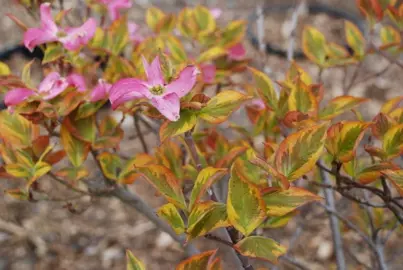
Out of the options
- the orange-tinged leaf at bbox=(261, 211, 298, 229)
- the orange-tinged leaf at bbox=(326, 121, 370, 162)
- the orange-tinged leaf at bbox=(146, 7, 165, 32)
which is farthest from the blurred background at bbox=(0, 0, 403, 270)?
the orange-tinged leaf at bbox=(326, 121, 370, 162)

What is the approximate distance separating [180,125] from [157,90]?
0.04 meters

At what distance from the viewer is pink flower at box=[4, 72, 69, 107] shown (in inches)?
28.2

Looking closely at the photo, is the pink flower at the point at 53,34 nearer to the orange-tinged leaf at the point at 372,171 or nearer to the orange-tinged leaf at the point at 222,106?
the orange-tinged leaf at the point at 222,106

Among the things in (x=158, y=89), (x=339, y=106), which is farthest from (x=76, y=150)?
(x=339, y=106)

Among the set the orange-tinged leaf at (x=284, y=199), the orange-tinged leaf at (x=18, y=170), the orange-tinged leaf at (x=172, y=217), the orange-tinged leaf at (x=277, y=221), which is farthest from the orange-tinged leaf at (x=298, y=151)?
the orange-tinged leaf at (x=18, y=170)

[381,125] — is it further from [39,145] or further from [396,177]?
[39,145]

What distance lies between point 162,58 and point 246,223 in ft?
0.65

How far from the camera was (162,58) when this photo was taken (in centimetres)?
59

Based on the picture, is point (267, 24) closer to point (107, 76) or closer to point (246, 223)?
point (107, 76)

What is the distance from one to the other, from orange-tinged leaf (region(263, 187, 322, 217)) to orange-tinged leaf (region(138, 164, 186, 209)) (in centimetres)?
9

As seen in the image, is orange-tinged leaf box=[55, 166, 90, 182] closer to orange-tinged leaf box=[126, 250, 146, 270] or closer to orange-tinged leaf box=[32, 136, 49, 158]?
orange-tinged leaf box=[32, 136, 49, 158]

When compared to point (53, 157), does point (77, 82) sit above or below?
above

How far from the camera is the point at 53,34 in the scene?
2.54 feet

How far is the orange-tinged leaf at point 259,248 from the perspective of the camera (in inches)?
22.2
